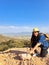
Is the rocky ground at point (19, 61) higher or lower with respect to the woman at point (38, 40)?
lower

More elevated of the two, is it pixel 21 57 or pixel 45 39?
pixel 45 39

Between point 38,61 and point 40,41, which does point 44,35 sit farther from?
point 38,61

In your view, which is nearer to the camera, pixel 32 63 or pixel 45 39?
pixel 32 63

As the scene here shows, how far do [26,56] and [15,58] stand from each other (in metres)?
0.62

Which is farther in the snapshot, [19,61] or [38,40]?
[38,40]

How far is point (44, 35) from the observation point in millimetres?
10547

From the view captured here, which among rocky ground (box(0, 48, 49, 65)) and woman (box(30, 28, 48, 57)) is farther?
woman (box(30, 28, 48, 57))

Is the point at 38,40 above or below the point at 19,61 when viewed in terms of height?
above

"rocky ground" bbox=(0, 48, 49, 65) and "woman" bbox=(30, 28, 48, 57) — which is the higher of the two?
"woman" bbox=(30, 28, 48, 57)

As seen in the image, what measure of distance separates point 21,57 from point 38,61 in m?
0.74

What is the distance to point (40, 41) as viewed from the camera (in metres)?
10.2

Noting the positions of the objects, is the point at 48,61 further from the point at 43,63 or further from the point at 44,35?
the point at 44,35

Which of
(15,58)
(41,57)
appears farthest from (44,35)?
(15,58)

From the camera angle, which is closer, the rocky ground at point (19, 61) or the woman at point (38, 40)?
the rocky ground at point (19, 61)
